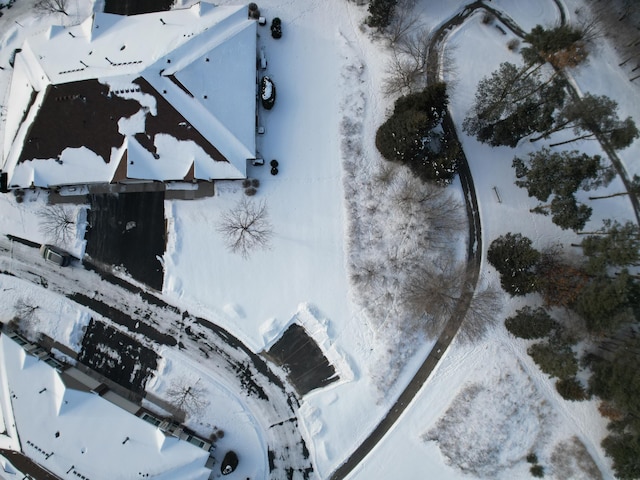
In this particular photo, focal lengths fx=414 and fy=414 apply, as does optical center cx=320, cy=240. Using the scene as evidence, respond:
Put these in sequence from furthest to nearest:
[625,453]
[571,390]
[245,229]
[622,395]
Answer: [245,229] → [571,390] → [625,453] → [622,395]

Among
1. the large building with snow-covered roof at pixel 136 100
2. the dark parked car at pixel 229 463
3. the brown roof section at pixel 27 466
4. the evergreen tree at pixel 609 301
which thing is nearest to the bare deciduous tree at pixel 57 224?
the large building with snow-covered roof at pixel 136 100

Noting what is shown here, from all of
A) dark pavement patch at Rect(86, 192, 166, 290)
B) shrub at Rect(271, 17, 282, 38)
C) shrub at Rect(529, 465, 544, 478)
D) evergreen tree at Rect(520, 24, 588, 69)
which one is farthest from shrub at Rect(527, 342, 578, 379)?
shrub at Rect(271, 17, 282, 38)

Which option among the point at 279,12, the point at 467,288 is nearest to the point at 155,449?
the point at 467,288

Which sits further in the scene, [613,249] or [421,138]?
[421,138]

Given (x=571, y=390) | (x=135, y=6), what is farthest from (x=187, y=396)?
(x=135, y=6)

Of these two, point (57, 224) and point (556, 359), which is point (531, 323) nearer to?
point (556, 359)

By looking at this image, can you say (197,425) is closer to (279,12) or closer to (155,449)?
(155,449)
